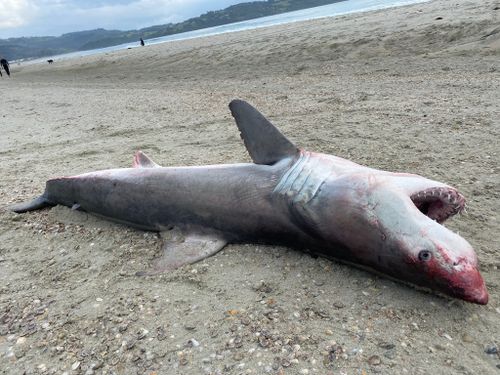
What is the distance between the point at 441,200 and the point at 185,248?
206cm

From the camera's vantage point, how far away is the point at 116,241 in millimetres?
4078

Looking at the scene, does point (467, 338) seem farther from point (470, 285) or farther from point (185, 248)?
point (185, 248)

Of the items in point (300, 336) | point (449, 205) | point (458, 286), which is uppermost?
point (449, 205)

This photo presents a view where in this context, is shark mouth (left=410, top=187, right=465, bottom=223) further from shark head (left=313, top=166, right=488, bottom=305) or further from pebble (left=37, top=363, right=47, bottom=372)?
pebble (left=37, top=363, right=47, bottom=372)

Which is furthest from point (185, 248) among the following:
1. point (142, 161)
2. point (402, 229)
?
point (402, 229)

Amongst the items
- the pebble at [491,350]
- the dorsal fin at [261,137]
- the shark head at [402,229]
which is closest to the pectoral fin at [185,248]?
the dorsal fin at [261,137]

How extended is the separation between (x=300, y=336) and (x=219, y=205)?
4.40 feet

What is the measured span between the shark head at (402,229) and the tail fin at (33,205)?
3391mm

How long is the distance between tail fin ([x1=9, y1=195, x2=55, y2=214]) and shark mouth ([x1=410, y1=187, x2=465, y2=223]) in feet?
13.2

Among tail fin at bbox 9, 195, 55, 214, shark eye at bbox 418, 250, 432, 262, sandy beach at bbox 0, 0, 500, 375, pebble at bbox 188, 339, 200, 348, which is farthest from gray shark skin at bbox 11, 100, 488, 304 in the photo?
pebble at bbox 188, 339, 200, 348

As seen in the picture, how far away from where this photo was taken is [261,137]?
3.73 metres

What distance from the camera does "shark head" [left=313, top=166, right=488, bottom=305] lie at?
254cm

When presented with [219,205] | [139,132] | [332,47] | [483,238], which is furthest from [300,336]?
[332,47]

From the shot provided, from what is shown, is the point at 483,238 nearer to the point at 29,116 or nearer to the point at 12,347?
the point at 12,347
